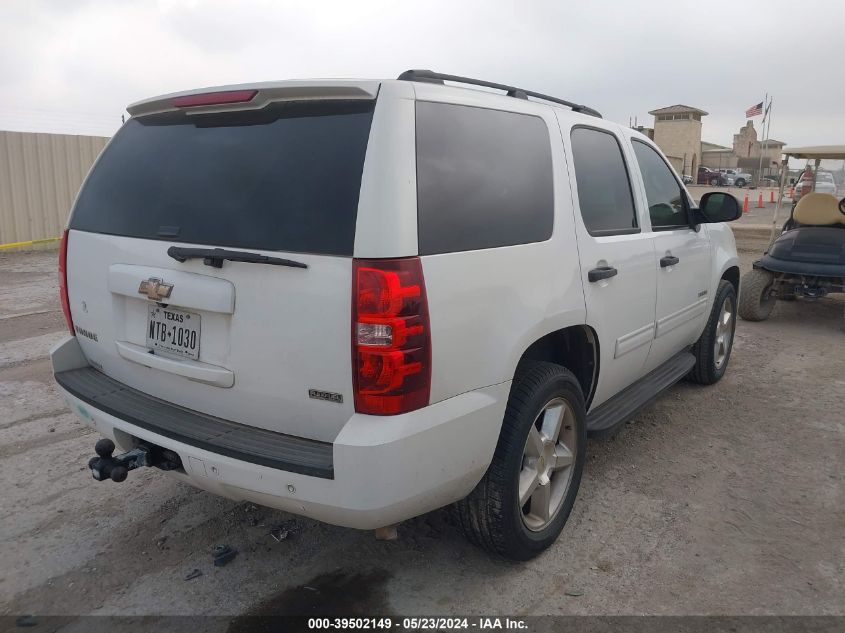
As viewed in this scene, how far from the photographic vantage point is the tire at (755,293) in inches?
304

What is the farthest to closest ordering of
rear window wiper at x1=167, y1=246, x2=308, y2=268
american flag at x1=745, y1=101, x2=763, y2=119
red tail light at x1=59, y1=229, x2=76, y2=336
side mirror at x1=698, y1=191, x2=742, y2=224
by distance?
american flag at x1=745, y1=101, x2=763, y2=119 → side mirror at x1=698, y1=191, x2=742, y2=224 → red tail light at x1=59, y1=229, x2=76, y2=336 → rear window wiper at x1=167, y1=246, x2=308, y2=268

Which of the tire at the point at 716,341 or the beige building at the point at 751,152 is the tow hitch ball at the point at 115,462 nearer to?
the tire at the point at 716,341

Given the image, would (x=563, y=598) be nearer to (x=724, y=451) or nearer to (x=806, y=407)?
(x=724, y=451)

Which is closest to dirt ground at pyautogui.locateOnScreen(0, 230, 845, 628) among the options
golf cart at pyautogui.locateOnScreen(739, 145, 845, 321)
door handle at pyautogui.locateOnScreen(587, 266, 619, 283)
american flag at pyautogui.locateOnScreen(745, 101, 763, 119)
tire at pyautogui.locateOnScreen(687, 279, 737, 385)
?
tire at pyautogui.locateOnScreen(687, 279, 737, 385)

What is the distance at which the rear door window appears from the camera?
7.49 ft

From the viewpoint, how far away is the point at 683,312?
437 cm

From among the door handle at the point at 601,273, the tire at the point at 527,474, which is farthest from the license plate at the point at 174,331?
the door handle at the point at 601,273

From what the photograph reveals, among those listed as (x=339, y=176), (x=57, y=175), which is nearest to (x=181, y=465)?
(x=339, y=176)

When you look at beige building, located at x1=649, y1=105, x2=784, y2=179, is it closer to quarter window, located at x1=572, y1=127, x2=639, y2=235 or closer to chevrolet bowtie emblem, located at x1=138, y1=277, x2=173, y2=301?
quarter window, located at x1=572, y1=127, x2=639, y2=235

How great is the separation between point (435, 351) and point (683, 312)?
2759 millimetres

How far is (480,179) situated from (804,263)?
648cm

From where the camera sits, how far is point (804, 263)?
751 cm

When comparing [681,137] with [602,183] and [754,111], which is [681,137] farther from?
[602,183]

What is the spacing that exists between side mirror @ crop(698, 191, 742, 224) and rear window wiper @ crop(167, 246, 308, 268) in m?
3.45
